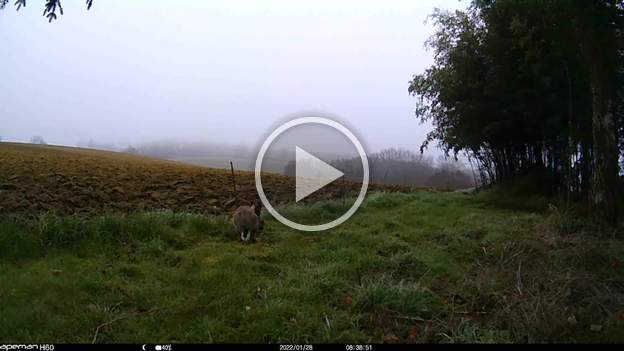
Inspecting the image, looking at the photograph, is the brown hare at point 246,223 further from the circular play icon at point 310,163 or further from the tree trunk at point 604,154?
the tree trunk at point 604,154

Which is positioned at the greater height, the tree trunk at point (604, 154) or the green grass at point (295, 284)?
the tree trunk at point (604, 154)

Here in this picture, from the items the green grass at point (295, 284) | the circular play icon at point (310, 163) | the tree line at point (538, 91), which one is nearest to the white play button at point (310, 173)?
the circular play icon at point (310, 163)

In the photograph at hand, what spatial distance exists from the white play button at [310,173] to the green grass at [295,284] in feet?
3.31

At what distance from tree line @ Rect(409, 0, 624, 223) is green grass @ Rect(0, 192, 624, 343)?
1.84 meters

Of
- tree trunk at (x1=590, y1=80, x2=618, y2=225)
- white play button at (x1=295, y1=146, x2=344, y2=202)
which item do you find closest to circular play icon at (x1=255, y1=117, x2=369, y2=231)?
white play button at (x1=295, y1=146, x2=344, y2=202)

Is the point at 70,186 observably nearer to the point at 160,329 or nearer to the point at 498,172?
the point at 160,329

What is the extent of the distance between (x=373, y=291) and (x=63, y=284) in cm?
217

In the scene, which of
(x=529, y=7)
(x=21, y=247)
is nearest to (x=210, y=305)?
(x=21, y=247)

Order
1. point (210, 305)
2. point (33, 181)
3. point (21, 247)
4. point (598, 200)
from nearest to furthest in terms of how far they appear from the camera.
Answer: point (210, 305) → point (21, 247) → point (598, 200) → point (33, 181)

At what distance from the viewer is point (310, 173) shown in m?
6.50

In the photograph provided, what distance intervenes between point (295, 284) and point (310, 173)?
359cm

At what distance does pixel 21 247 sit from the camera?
340 centimetres

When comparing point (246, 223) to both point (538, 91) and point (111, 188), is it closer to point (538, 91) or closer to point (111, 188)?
point (111, 188)

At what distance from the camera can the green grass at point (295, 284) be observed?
233 centimetres
